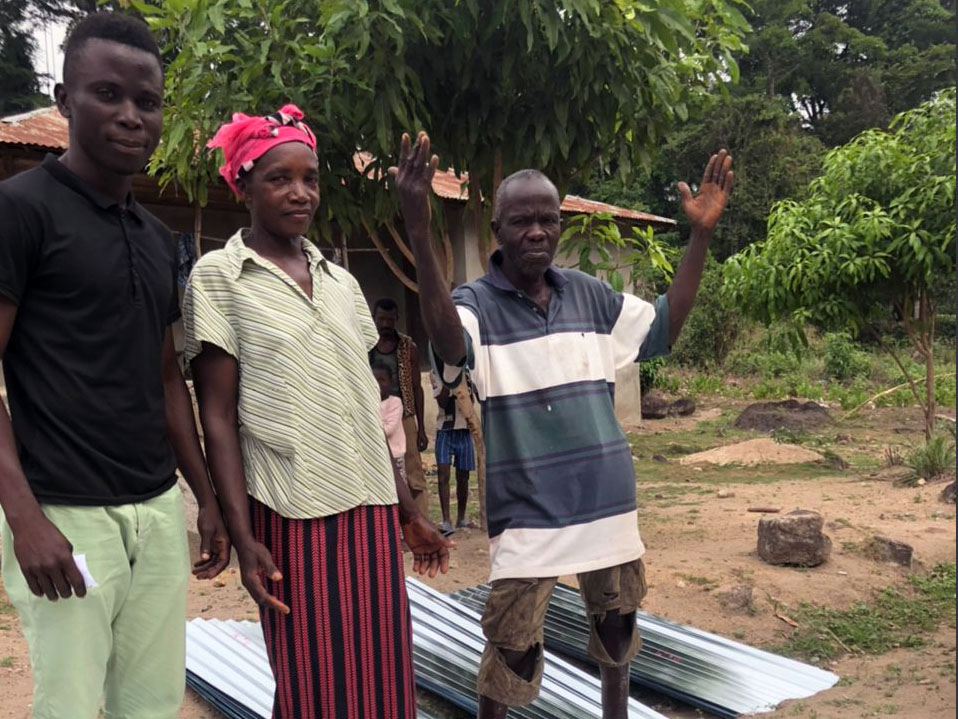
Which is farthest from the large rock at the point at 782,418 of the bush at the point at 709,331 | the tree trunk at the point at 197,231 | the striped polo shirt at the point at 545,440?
the striped polo shirt at the point at 545,440

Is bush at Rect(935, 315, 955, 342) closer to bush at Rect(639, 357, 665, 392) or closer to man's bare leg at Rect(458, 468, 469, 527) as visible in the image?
bush at Rect(639, 357, 665, 392)

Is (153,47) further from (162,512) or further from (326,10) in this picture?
(326,10)

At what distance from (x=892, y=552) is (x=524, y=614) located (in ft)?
11.1

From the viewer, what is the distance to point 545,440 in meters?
2.27

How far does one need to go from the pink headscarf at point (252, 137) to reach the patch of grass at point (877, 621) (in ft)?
9.89

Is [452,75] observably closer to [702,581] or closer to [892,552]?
[702,581]

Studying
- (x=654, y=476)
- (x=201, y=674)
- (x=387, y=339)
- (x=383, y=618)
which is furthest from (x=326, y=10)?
(x=654, y=476)

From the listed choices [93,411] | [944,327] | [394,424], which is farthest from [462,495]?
[944,327]

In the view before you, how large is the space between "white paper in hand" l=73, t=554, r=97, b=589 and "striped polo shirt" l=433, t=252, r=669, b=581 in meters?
0.96

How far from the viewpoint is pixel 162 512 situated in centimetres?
166

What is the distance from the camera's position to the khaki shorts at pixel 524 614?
7.43ft

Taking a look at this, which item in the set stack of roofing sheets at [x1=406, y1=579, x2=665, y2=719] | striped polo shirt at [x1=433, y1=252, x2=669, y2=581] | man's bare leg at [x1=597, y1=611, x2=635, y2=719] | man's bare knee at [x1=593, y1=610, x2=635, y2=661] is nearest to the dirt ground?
stack of roofing sheets at [x1=406, y1=579, x2=665, y2=719]

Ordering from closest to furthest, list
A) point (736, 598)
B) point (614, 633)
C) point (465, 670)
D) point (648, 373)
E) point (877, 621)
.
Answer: point (614, 633) < point (465, 670) < point (877, 621) < point (736, 598) < point (648, 373)

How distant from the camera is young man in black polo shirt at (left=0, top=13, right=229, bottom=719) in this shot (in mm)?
1487
